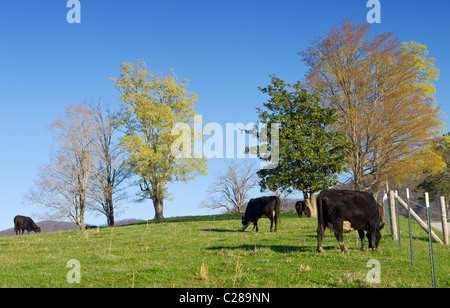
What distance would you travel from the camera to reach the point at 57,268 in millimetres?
12039

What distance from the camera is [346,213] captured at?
43.2 feet

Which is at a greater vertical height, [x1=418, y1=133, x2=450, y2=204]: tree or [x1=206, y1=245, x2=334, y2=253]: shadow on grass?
[x1=418, y1=133, x2=450, y2=204]: tree

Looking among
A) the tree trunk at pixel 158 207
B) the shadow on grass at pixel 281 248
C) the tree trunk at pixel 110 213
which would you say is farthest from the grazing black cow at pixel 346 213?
the tree trunk at pixel 110 213

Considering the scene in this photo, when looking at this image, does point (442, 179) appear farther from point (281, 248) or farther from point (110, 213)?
point (281, 248)

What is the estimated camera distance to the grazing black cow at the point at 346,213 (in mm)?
13109

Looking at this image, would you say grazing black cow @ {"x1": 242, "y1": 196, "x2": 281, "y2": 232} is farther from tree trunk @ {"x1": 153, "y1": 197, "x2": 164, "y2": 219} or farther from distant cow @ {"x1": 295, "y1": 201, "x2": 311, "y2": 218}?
tree trunk @ {"x1": 153, "y1": 197, "x2": 164, "y2": 219}

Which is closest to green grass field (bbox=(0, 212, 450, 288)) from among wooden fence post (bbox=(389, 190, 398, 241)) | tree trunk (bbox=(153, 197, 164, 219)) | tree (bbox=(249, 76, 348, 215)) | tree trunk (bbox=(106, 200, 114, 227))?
wooden fence post (bbox=(389, 190, 398, 241))

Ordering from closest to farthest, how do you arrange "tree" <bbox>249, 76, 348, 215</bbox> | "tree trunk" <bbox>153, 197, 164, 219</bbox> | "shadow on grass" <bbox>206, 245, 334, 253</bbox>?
"shadow on grass" <bbox>206, 245, 334, 253</bbox> → "tree" <bbox>249, 76, 348, 215</bbox> → "tree trunk" <bbox>153, 197, 164, 219</bbox>

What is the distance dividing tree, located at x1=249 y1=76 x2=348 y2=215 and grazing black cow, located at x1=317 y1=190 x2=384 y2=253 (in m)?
18.0

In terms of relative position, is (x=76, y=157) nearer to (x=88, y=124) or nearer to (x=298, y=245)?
(x=88, y=124)

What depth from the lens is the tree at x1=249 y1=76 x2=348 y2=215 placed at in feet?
105

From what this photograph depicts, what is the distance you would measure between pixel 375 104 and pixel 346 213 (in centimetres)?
2650

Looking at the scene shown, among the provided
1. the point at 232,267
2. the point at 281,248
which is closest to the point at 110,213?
the point at 281,248
